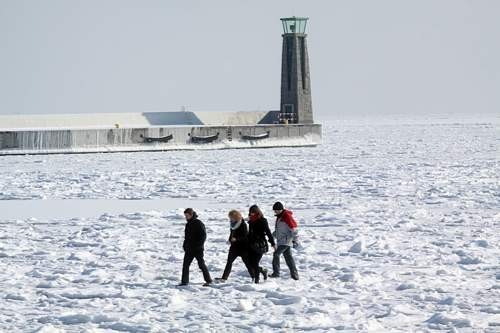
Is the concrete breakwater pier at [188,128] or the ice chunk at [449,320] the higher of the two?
the concrete breakwater pier at [188,128]

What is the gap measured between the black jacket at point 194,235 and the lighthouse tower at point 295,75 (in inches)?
1692

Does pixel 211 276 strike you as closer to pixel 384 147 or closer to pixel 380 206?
pixel 380 206

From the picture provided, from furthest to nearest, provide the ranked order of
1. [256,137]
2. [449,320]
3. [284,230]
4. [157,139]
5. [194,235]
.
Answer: [256,137] < [157,139] < [284,230] < [194,235] < [449,320]

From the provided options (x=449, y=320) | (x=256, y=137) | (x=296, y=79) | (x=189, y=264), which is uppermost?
(x=296, y=79)

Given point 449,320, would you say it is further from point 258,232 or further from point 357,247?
point 357,247

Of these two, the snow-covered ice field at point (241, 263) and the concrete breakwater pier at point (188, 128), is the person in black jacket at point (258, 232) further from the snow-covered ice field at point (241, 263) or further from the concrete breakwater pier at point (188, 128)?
the concrete breakwater pier at point (188, 128)

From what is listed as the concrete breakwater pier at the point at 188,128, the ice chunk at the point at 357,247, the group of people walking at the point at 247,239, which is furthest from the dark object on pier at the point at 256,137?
the group of people walking at the point at 247,239

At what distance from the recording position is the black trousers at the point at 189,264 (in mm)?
13297

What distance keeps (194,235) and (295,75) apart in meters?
43.2

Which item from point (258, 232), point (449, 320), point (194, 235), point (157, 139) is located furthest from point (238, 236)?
point (157, 139)

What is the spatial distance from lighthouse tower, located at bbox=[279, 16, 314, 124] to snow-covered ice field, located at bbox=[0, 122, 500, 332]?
22.3 m

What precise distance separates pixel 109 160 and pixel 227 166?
6.62 metres

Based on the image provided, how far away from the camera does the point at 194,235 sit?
1316 cm

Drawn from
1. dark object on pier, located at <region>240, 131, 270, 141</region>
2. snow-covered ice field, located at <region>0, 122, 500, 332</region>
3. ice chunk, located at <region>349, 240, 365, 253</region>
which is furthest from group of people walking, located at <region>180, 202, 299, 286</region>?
dark object on pier, located at <region>240, 131, 270, 141</region>
